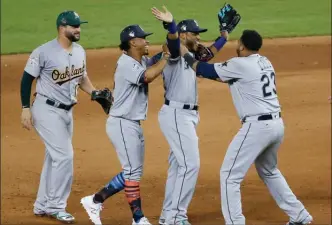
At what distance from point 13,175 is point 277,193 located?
11.8ft

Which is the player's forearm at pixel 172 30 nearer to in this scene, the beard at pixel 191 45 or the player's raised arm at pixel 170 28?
the player's raised arm at pixel 170 28

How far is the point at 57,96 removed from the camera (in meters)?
8.05

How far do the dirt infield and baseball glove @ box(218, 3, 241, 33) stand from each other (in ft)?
6.03

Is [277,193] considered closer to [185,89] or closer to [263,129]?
[263,129]

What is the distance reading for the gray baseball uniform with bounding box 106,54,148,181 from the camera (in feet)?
24.7

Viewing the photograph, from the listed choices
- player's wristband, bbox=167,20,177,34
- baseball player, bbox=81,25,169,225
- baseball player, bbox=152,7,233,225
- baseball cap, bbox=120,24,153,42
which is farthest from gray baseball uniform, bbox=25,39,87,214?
player's wristband, bbox=167,20,177,34

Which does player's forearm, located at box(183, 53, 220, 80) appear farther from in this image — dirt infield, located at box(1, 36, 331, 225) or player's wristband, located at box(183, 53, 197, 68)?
dirt infield, located at box(1, 36, 331, 225)

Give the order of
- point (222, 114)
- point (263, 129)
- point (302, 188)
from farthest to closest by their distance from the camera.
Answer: point (222, 114) < point (302, 188) < point (263, 129)

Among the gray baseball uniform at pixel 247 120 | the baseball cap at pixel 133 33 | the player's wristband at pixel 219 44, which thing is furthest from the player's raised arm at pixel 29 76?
the gray baseball uniform at pixel 247 120

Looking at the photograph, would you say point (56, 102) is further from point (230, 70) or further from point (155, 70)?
point (230, 70)

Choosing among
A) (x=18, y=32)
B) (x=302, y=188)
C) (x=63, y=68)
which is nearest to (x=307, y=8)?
(x=18, y=32)

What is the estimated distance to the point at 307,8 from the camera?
1761 centimetres

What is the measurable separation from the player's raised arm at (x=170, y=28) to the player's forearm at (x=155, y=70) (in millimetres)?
113

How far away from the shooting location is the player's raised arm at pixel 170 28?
Answer: 7098mm
